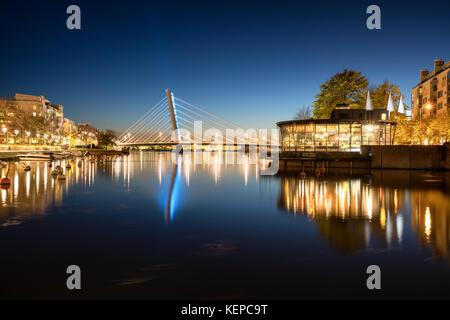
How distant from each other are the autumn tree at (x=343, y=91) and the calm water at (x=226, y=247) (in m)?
45.6

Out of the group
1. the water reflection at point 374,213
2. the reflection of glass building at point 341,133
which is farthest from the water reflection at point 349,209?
the reflection of glass building at point 341,133

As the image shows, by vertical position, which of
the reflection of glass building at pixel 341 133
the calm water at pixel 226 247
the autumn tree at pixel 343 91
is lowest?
the calm water at pixel 226 247

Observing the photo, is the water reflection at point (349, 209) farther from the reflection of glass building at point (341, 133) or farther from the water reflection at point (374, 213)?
the reflection of glass building at point (341, 133)

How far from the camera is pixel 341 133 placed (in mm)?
44312

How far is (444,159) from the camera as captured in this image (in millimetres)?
38750

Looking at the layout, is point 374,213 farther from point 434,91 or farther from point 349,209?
point 434,91

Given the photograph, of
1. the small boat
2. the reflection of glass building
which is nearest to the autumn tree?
the reflection of glass building

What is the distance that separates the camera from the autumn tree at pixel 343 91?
198ft

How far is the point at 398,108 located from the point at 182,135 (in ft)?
166

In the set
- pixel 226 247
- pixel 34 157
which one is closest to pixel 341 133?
pixel 226 247

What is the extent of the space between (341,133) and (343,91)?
2013cm

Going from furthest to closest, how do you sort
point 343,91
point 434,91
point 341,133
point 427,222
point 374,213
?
point 434,91 → point 343,91 → point 341,133 → point 374,213 → point 427,222

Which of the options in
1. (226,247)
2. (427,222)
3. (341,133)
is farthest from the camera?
(341,133)
